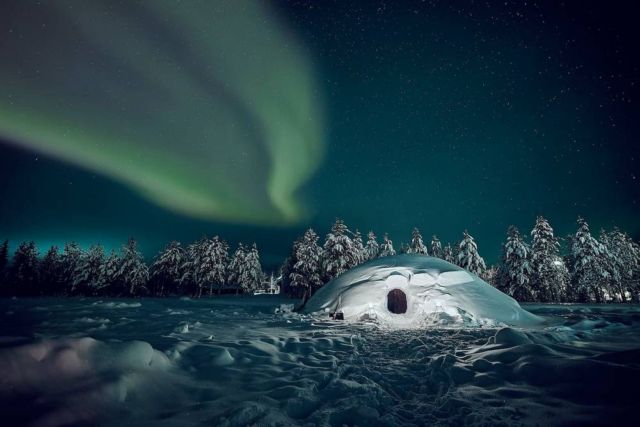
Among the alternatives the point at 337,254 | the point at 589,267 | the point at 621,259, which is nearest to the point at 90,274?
the point at 337,254

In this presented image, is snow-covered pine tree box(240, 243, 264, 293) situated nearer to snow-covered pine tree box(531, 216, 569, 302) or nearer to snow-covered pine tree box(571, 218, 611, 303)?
snow-covered pine tree box(531, 216, 569, 302)

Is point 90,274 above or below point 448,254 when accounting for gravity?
below

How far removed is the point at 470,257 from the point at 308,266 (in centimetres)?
2054

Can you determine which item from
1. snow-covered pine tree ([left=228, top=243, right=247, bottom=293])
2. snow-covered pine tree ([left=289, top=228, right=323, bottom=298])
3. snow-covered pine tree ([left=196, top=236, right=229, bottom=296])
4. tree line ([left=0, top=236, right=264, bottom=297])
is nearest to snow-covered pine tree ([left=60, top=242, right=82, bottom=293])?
tree line ([left=0, top=236, right=264, bottom=297])

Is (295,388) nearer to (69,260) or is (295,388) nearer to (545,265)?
(545,265)

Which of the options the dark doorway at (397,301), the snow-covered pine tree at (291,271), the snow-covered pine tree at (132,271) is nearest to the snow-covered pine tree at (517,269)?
the dark doorway at (397,301)

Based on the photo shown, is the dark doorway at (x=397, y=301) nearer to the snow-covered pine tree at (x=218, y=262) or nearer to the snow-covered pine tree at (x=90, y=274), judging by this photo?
the snow-covered pine tree at (x=218, y=262)

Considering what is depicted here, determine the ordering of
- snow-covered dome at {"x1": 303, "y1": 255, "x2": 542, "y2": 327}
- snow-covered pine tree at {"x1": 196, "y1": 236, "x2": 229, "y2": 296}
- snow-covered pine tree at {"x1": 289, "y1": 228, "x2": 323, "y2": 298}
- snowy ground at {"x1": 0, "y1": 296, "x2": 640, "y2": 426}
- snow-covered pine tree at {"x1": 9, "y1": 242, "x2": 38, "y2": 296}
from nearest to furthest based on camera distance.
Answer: snowy ground at {"x1": 0, "y1": 296, "x2": 640, "y2": 426} → snow-covered dome at {"x1": 303, "y1": 255, "x2": 542, "y2": 327} → snow-covered pine tree at {"x1": 289, "y1": 228, "x2": 323, "y2": 298} → snow-covered pine tree at {"x1": 196, "y1": 236, "x2": 229, "y2": 296} → snow-covered pine tree at {"x1": 9, "y1": 242, "x2": 38, "y2": 296}

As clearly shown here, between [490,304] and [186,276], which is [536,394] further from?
[186,276]

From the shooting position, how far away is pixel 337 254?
33750 millimetres

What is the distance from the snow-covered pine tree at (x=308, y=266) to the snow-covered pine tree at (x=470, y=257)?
18076 millimetres

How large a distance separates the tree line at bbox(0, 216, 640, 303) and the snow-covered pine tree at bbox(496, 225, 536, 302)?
96 millimetres

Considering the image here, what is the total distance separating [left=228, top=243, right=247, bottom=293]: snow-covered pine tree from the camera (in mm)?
45500

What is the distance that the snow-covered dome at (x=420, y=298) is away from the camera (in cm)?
1265
